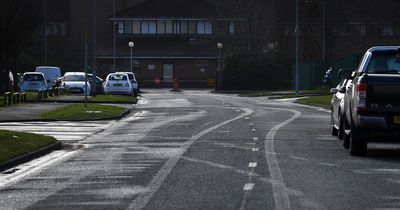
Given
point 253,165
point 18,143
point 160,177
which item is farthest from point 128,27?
point 160,177

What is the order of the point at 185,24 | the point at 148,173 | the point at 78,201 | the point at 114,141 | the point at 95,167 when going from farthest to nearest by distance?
the point at 185,24
the point at 114,141
the point at 95,167
the point at 148,173
the point at 78,201

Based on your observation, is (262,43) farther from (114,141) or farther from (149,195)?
(149,195)

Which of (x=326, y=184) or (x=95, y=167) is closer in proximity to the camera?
(x=326, y=184)

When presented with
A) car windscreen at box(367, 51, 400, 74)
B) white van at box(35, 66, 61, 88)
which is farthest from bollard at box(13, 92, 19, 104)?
car windscreen at box(367, 51, 400, 74)

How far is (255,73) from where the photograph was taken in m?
73.0

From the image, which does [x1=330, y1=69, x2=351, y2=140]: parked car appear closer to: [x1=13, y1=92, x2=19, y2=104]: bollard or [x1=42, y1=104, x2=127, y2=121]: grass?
[x1=42, y1=104, x2=127, y2=121]: grass

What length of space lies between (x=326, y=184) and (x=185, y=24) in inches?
Result: 2961

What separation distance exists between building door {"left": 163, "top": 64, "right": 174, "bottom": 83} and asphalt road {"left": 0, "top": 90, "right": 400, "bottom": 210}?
60.3m

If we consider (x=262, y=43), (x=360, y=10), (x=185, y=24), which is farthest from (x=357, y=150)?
(x=185, y=24)

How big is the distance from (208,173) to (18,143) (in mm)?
6133

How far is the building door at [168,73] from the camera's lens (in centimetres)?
8500

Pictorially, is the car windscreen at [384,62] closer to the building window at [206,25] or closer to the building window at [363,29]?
the building window at [363,29]

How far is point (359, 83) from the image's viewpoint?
1689cm

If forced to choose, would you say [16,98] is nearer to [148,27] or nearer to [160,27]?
[148,27]
